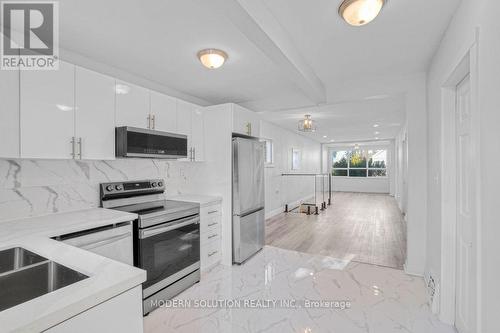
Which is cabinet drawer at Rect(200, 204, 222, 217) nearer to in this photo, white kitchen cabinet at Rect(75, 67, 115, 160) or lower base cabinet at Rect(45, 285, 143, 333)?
white kitchen cabinet at Rect(75, 67, 115, 160)

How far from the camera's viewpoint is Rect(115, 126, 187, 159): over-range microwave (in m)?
2.35

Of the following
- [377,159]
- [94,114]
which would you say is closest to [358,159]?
[377,159]

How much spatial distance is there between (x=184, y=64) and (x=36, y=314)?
2.61m

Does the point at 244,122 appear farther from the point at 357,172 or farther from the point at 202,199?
the point at 357,172

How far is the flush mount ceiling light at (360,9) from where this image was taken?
1.65m

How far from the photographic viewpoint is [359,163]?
476 inches

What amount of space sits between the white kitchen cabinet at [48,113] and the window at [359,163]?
12.0 m

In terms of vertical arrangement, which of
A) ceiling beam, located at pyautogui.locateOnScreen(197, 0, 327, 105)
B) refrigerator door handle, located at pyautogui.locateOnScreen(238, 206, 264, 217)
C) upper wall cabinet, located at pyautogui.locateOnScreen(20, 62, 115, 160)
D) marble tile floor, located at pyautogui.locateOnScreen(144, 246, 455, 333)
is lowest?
marble tile floor, located at pyautogui.locateOnScreen(144, 246, 455, 333)

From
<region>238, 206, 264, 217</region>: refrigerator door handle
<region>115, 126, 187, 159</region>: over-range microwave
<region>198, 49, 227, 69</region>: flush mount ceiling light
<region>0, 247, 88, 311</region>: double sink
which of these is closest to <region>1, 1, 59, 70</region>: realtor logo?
<region>115, 126, 187, 159</region>: over-range microwave

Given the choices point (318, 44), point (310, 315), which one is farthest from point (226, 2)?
point (310, 315)

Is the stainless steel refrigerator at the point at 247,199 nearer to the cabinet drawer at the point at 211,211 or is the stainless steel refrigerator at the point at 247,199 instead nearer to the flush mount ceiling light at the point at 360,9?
the cabinet drawer at the point at 211,211

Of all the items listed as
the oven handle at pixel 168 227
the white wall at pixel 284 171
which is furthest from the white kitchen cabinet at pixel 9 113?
the white wall at pixel 284 171

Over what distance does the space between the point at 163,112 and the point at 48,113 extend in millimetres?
1130

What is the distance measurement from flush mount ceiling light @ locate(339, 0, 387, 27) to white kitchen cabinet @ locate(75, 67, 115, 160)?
2122mm
